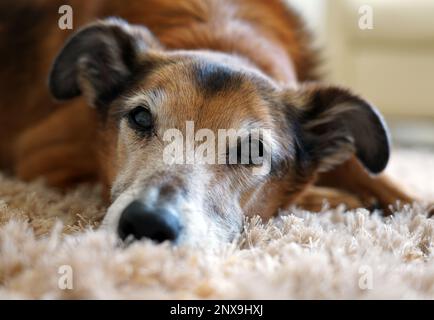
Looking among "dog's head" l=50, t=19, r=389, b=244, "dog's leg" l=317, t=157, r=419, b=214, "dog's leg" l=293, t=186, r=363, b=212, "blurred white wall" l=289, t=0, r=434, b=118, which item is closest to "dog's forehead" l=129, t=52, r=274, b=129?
"dog's head" l=50, t=19, r=389, b=244

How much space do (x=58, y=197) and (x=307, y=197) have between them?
86 centimetres

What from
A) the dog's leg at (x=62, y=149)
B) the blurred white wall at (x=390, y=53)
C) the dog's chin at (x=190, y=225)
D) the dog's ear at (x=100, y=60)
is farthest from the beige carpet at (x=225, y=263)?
the blurred white wall at (x=390, y=53)

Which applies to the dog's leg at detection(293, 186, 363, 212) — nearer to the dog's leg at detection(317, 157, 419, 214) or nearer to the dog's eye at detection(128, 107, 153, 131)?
the dog's leg at detection(317, 157, 419, 214)

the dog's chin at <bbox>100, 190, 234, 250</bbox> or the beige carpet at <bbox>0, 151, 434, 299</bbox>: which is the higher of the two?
the dog's chin at <bbox>100, 190, 234, 250</bbox>

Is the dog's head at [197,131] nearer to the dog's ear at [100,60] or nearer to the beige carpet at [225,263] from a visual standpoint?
the dog's ear at [100,60]

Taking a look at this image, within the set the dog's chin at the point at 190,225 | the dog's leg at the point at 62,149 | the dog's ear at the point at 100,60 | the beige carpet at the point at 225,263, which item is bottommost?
the beige carpet at the point at 225,263

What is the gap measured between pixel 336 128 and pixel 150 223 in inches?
34.5

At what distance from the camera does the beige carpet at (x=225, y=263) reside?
1084mm

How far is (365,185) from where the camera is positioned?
2.13m

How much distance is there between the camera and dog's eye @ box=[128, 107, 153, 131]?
1.66 meters

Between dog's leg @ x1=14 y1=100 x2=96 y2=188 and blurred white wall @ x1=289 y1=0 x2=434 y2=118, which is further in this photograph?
blurred white wall @ x1=289 y1=0 x2=434 y2=118

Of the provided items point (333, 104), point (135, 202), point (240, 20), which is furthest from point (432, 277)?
point (240, 20)
